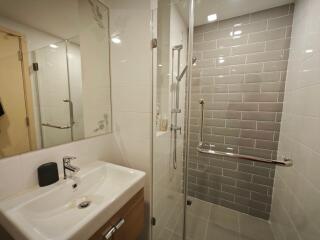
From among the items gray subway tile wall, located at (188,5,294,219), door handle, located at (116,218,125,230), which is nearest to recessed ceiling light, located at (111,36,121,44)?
gray subway tile wall, located at (188,5,294,219)

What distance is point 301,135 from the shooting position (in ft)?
3.35

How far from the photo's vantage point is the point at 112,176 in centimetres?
113

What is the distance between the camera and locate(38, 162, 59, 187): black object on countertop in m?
0.84

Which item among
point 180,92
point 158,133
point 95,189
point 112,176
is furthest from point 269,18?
point 95,189

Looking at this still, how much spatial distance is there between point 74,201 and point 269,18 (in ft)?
→ 7.60

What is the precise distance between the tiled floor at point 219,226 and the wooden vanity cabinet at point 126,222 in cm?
65

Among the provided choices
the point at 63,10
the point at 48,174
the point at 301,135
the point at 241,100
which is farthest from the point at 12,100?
the point at 241,100

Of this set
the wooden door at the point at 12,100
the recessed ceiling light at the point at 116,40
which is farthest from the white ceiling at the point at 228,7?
the wooden door at the point at 12,100

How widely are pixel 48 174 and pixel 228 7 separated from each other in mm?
2095

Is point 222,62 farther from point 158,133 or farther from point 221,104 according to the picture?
point 158,133

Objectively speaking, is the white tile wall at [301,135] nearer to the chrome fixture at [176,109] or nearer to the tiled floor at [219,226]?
the tiled floor at [219,226]

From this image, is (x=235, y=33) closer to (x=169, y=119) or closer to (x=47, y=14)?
(x=169, y=119)

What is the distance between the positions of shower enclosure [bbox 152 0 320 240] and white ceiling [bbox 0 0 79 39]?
2.04 ft

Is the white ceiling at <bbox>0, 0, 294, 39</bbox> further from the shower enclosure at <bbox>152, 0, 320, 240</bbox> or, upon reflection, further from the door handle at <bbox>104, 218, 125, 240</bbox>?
the door handle at <bbox>104, 218, 125, 240</bbox>
